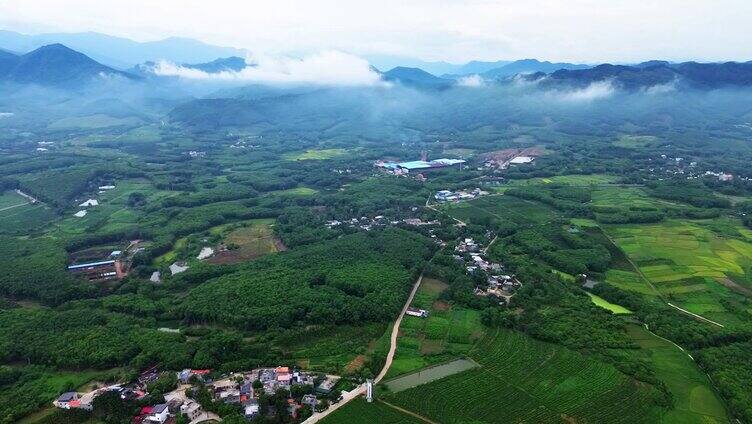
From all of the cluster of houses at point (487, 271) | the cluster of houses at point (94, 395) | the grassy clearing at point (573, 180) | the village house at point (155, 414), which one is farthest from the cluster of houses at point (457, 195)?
the village house at point (155, 414)

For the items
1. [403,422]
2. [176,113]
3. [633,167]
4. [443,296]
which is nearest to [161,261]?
[443,296]

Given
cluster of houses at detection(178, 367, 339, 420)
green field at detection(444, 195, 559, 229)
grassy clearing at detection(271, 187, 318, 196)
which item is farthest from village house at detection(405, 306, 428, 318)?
grassy clearing at detection(271, 187, 318, 196)

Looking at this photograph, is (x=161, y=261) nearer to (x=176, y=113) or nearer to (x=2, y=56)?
(x=176, y=113)

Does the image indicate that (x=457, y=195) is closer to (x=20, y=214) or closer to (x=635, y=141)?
(x=20, y=214)

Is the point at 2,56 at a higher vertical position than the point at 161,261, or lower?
higher

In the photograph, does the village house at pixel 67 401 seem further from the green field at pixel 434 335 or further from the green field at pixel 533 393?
the green field at pixel 434 335

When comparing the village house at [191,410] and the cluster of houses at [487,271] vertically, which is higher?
the village house at [191,410]

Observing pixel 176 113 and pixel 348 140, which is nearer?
pixel 348 140
